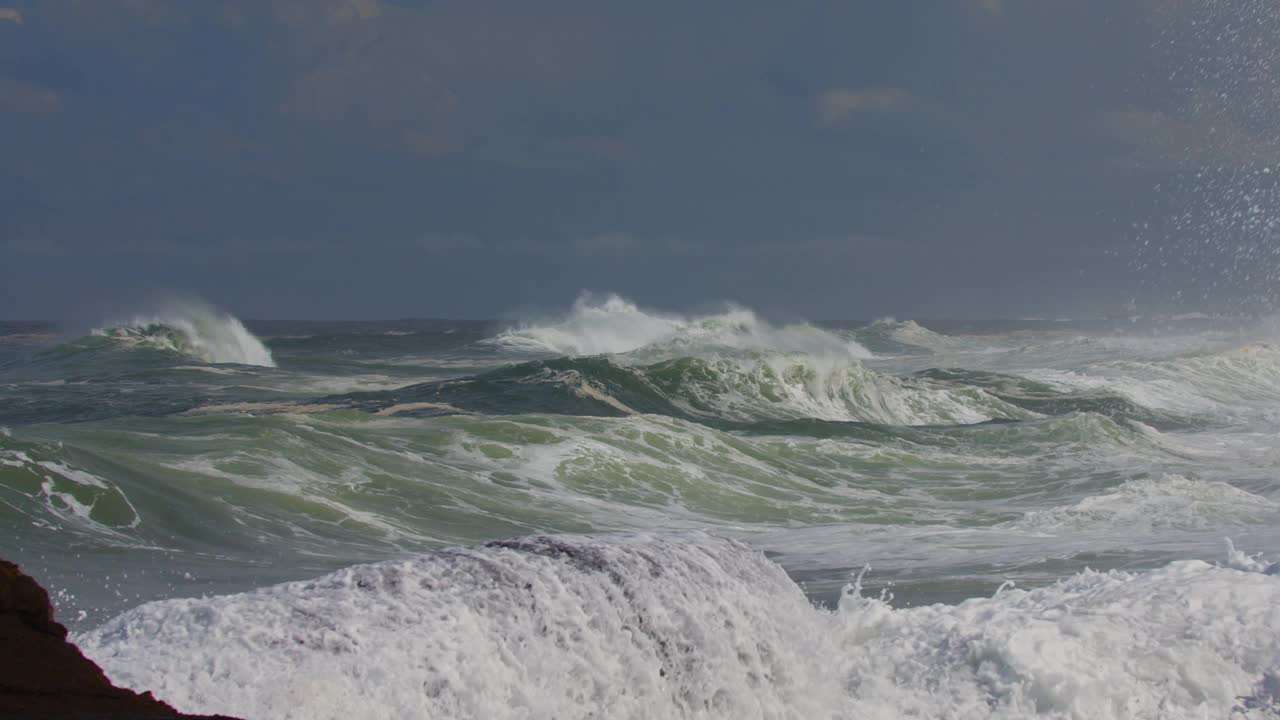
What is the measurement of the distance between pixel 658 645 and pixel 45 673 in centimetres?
200

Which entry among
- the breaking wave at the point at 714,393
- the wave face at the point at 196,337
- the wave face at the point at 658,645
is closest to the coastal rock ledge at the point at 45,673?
the wave face at the point at 658,645

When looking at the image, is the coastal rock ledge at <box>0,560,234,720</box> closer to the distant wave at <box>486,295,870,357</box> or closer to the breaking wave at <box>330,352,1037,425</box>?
the breaking wave at <box>330,352,1037,425</box>

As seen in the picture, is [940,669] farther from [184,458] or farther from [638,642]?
[184,458]

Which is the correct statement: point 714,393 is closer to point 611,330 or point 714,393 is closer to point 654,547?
point 654,547

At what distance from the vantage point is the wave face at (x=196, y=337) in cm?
3334

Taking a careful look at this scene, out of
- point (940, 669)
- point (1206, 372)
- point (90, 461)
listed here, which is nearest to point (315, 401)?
point (90, 461)

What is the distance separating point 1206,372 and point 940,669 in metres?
28.5

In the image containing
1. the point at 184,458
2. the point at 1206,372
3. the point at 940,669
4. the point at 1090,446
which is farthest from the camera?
the point at 1206,372

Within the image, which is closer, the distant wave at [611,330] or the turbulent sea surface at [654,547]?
the turbulent sea surface at [654,547]

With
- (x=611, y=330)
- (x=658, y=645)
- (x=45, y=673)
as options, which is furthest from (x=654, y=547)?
(x=611, y=330)

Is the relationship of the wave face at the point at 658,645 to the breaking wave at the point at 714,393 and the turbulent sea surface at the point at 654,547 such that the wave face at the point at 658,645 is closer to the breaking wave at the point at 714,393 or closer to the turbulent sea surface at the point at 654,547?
the turbulent sea surface at the point at 654,547

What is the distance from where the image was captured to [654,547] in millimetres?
4785

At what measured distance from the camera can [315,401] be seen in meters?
20.3

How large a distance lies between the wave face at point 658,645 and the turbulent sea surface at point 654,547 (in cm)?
1
